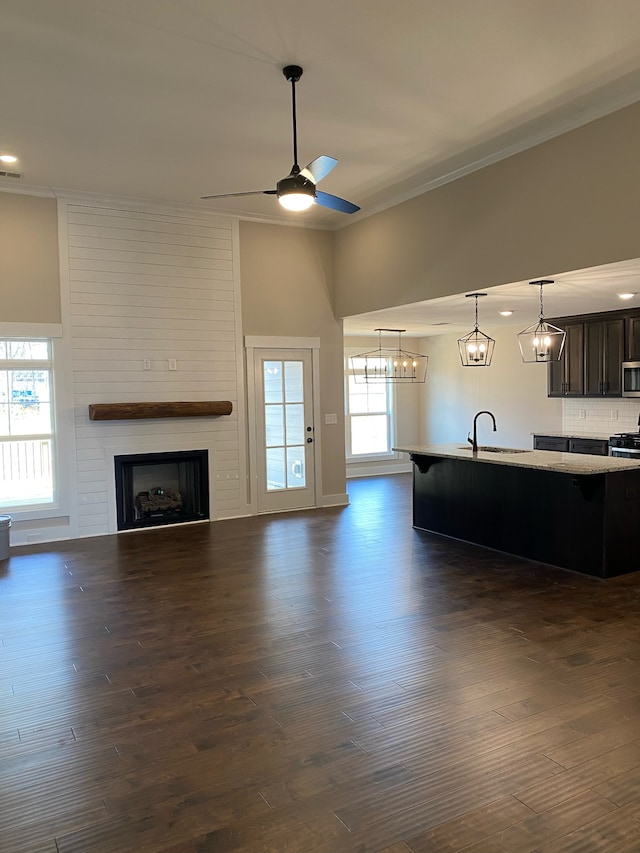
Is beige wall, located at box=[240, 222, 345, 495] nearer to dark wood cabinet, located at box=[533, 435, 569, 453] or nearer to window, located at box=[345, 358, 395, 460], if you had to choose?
window, located at box=[345, 358, 395, 460]

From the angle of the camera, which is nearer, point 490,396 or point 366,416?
point 490,396

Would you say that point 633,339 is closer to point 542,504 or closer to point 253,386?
point 542,504

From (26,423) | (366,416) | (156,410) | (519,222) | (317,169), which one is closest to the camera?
(317,169)

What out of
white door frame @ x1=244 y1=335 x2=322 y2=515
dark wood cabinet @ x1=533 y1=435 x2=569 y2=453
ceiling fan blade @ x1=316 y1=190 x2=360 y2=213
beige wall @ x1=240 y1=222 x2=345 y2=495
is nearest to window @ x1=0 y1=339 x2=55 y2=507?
white door frame @ x1=244 y1=335 x2=322 y2=515

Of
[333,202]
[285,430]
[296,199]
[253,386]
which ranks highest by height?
[333,202]

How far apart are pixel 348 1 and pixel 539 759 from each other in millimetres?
3754

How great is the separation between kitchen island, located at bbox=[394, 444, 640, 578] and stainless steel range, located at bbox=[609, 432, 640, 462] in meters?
1.94

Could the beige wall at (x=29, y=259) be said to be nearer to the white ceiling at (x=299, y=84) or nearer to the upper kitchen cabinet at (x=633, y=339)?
the white ceiling at (x=299, y=84)

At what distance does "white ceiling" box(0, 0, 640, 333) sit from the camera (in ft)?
11.2

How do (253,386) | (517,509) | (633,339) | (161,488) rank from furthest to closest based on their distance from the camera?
(253,386) → (633,339) → (161,488) → (517,509)

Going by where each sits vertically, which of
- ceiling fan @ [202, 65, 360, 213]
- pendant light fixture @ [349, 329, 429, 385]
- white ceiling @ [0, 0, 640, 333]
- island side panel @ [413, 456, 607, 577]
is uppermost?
white ceiling @ [0, 0, 640, 333]

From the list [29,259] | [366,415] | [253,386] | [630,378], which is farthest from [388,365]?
[29,259]

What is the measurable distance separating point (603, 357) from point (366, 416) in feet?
14.3

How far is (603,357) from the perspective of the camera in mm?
7719
